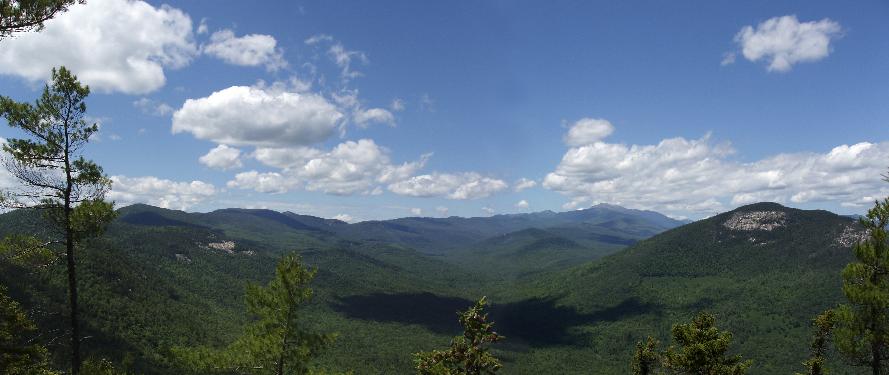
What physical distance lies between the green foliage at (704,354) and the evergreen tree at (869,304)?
6348mm

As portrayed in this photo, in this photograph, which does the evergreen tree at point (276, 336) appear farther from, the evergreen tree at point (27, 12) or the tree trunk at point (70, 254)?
the evergreen tree at point (27, 12)

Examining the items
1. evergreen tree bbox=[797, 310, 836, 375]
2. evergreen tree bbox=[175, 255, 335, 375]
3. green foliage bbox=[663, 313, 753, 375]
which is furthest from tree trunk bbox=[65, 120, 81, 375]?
evergreen tree bbox=[797, 310, 836, 375]

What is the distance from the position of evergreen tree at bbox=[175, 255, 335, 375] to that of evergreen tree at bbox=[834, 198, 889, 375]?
30.9 meters

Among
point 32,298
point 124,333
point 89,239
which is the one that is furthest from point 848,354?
point 124,333

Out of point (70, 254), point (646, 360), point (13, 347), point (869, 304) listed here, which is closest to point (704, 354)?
point (869, 304)

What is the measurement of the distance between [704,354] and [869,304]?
32.6 ft

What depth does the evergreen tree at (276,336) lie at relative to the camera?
89.9 ft

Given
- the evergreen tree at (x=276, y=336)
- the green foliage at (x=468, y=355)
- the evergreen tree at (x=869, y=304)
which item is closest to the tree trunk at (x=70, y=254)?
the evergreen tree at (x=276, y=336)

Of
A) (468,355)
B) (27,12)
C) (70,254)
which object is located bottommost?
(468,355)

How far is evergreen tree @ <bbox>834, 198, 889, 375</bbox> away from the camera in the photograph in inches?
1035

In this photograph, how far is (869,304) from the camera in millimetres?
26609

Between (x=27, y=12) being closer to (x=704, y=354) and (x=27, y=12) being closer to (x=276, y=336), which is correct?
(x=276, y=336)

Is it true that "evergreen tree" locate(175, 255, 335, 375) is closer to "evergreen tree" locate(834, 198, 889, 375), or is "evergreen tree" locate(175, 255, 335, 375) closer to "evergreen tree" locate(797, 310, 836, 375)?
"evergreen tree" locate(834, 198, 889, 375)

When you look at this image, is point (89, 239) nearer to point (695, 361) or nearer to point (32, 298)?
point (695, 361)
